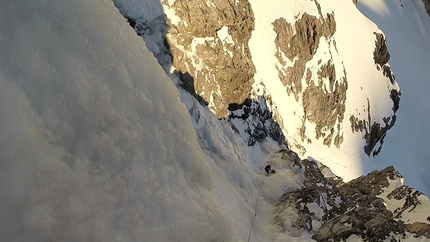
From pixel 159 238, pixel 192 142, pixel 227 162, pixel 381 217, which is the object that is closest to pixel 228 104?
pixel 227 162

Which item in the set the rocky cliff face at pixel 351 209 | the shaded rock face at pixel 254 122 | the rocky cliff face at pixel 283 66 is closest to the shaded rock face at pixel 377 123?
the rocky cliff face at pixel 283 66

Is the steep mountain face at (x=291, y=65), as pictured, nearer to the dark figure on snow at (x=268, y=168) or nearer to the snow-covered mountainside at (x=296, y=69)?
the snow-covered mountainside at (x=296, y=69)

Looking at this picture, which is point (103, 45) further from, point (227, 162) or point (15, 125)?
point (227, 162)

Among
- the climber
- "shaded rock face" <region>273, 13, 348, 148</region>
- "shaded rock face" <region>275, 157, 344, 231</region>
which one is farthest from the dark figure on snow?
"shaded rock face" <region>273, 13, 348, 148</region>

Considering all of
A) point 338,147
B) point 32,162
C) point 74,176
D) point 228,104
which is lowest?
point 338,147

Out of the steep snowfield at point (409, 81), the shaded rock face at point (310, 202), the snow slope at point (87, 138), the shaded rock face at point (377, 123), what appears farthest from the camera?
the steep snowfield at point (409, 81)

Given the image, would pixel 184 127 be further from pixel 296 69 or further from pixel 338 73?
pixel 338 73
